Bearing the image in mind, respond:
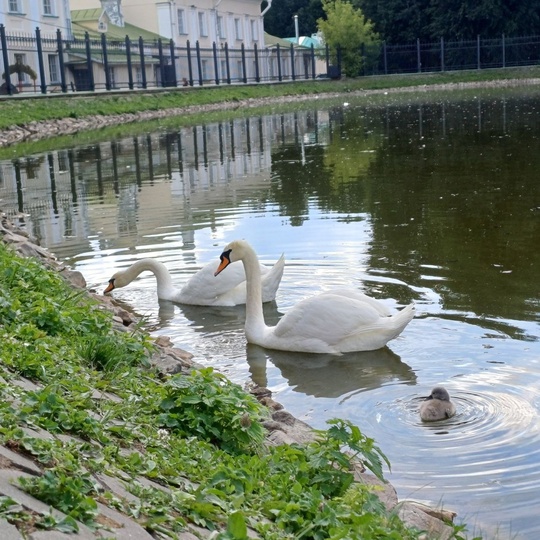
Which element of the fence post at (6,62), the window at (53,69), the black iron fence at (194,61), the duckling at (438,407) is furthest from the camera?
the window at (53,69)

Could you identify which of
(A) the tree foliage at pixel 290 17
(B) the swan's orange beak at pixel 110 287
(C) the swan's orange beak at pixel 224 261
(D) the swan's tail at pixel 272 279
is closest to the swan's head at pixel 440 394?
(C) the swan's orange beak at pixel 224 261

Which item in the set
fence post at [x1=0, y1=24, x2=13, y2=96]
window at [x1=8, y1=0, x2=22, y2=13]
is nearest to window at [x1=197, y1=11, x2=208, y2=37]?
window at [x1=8, y1=0, x2=22, y2=13]

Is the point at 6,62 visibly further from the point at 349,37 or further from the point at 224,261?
the point at 349,37

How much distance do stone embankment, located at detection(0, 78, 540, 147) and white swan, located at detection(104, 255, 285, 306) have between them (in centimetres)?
1989

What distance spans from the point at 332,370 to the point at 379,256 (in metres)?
3.58

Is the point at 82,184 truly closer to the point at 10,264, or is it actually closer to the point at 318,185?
the point at 318,185

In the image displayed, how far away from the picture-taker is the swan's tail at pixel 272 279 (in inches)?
372

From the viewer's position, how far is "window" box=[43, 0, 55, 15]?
51.7m

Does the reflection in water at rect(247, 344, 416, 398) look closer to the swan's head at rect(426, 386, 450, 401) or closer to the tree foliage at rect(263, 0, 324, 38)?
the swan's head at rect(426, 386, 450, 401)

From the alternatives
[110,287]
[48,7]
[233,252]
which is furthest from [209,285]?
[48,7]

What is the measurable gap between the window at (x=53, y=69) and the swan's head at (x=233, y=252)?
42763 millimetres

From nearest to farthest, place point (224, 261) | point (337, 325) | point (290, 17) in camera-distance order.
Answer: point (337, 325) < point (224, 261) < point (290, 17)

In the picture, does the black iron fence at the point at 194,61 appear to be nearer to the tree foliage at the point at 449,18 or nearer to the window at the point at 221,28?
the tree foliage at the point at 449,18

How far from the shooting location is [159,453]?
4.39m
